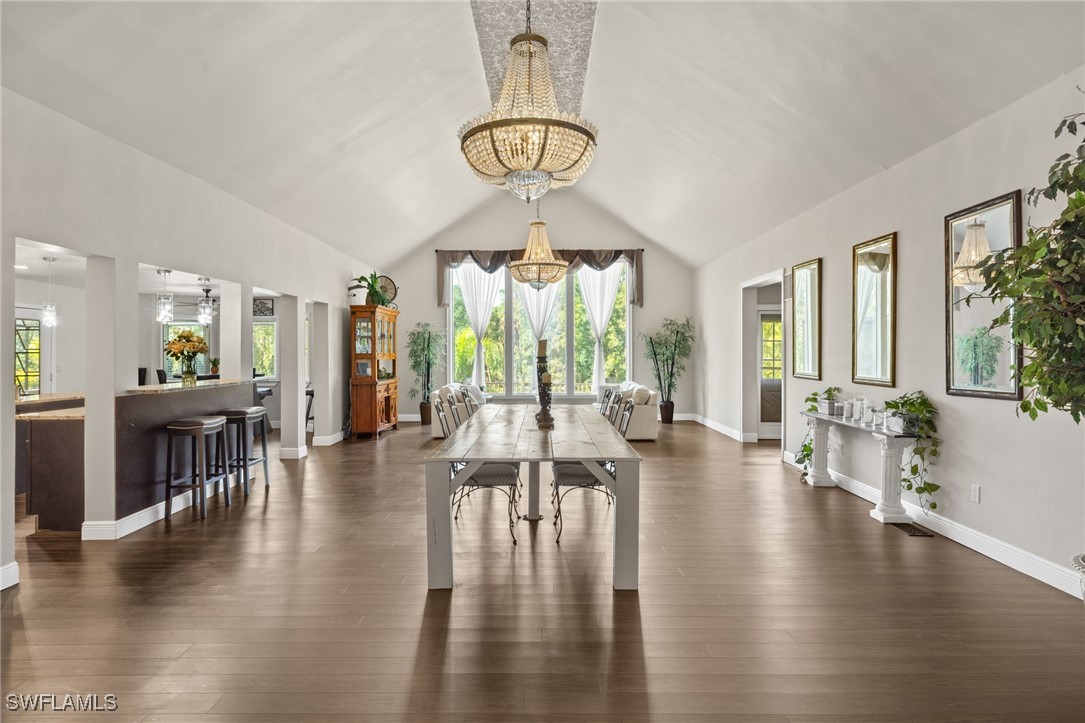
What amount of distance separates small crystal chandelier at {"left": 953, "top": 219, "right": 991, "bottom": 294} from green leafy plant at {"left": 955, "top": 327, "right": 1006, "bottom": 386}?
11.7 inches

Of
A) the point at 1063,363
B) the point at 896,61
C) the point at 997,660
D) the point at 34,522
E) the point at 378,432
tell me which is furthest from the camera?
the point at 378,432

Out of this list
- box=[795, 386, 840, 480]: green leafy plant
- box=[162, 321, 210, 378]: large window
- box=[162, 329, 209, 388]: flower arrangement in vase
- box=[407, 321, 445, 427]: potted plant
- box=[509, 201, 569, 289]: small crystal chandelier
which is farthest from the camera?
box=[407, 321, 445, 427]: potted plant

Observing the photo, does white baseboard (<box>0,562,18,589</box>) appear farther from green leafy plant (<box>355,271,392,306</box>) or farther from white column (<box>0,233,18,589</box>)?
green leafy plant (<box>355,271,392,306</box>)

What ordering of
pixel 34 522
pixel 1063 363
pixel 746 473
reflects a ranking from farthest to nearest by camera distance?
pixel 746 473 → pixel 34 522 → pixel 1063 363

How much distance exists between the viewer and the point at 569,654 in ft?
8.35

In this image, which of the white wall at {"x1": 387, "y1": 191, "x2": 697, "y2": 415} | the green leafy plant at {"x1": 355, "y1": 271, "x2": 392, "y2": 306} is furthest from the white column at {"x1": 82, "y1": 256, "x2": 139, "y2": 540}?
the white wall at {"x1": 387, "y1": 191, "x2": 697, "y2": 415}

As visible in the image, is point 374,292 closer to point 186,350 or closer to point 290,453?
point 290,453

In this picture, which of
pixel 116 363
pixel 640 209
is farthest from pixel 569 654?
pixel 640 209

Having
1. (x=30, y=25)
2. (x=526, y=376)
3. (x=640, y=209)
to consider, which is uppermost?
(x=640, y=209)

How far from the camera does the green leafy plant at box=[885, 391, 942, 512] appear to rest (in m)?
4.27

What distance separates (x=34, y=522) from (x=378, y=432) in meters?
4.78

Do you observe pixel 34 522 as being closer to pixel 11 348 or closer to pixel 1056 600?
pixel 11 348

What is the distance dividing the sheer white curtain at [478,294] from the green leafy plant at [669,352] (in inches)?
113

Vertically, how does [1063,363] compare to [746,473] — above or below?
above
